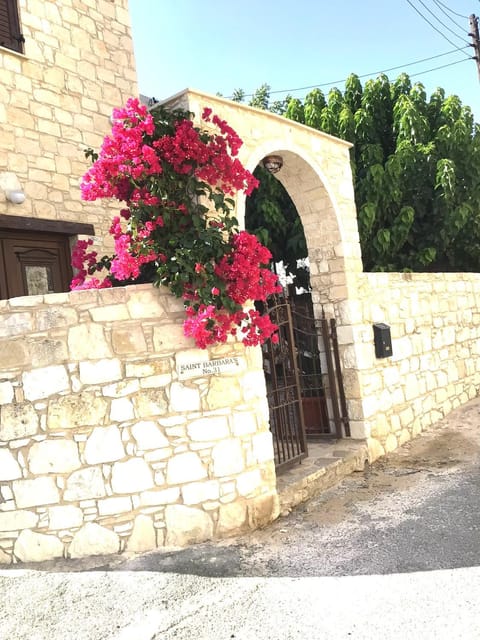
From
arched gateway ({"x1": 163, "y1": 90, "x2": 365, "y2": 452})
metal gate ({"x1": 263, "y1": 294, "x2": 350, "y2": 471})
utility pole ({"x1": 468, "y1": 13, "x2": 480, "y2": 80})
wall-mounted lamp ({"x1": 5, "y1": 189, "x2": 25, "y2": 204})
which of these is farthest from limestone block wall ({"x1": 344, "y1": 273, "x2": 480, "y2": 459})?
utility pole ({"x1": 468, "y1": 13, "x2": 480, "y2": 80})

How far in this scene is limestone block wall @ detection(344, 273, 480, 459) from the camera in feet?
18.0

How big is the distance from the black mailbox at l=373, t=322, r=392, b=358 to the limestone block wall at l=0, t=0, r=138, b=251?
135 inches

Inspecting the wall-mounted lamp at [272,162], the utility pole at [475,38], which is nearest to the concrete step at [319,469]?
the wall-mounted lamp at [272,162]

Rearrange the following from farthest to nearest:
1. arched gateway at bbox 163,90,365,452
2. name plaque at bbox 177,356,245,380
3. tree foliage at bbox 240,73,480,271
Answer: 1. tree foliage at bbox 240,73,480,271
2. arched gateway at bbox 163,90,365,452
3. name plaque at bbox 177,356,245,380

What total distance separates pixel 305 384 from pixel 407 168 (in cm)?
540

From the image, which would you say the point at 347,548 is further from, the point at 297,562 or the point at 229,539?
the point at 229,539

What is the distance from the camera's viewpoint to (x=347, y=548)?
11.4ft

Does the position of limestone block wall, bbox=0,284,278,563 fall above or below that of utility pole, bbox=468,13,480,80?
below

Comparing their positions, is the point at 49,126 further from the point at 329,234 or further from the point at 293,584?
the point at 293,584

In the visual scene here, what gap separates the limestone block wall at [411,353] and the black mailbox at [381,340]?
68 mm

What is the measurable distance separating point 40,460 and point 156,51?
755 centimetres

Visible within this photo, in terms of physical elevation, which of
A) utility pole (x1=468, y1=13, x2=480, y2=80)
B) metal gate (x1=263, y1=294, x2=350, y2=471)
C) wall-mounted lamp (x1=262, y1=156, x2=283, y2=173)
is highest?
utility pole (x1=468, y1=13, x2=480, y2=80)

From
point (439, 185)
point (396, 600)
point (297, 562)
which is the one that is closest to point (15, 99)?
point (297, 562)

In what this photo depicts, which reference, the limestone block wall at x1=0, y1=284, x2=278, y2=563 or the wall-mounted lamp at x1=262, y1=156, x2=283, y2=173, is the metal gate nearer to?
the limestone block wall at x1=0, y1=284, x2=278, y2=563
